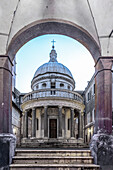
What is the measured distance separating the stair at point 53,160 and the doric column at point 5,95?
1.23m

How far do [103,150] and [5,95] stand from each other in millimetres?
4262

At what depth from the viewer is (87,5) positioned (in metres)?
6.83

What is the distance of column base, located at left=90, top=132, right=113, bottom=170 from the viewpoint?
6.35m

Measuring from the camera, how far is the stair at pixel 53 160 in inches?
246

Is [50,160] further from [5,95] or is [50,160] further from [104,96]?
[104,96]

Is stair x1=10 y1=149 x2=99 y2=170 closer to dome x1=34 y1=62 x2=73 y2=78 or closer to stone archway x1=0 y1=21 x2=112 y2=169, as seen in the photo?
stone archway x1=0 y1=21 x2=112 y2=169

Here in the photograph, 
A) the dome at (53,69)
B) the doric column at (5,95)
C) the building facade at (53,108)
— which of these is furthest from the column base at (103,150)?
the dome at (53,69)

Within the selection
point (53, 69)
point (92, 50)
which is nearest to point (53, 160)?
point (92, 50)

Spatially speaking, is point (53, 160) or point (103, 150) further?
point (53, 160)

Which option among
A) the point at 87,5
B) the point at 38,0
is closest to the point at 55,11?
the point at 38,0

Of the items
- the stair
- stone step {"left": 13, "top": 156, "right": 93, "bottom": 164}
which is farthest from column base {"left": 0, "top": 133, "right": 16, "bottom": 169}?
stone step {"left": 13, "top": 156, "right": 93, "bottom": 164}

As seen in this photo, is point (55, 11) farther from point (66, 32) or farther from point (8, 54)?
point (8, 54)

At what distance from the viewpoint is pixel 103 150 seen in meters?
6.44

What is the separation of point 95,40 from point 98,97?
241 centimetres
